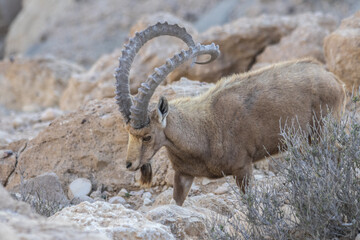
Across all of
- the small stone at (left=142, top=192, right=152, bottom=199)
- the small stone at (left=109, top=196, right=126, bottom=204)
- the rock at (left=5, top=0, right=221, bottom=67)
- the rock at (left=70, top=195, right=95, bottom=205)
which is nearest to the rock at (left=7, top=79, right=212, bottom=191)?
the small stone at (left=142, top=192, right=152, bottom=199)

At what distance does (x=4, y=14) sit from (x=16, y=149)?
2486 cm

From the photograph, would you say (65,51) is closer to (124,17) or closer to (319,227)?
(124,17)

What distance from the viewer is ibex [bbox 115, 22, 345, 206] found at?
540 centimetres

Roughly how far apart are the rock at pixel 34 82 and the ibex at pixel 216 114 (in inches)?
374

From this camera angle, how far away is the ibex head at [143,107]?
523 centimetres

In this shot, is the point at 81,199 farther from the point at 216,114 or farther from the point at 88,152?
the point at 216,114

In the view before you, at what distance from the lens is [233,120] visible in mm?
5855

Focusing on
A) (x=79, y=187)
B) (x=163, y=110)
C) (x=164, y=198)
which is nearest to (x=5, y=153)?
(x=79, y=187)

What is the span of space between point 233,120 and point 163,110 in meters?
0.85

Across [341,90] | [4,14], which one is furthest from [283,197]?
[4,14]

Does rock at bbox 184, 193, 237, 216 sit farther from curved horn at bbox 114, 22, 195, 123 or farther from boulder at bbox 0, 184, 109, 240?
boulder at bbox 0, 184, 109, 240

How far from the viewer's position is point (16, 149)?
7.63m

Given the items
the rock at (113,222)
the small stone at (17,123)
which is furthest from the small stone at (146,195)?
the small stone at (17,123)

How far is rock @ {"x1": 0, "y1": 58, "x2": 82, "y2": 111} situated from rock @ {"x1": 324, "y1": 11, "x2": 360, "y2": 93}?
866 centimetres
